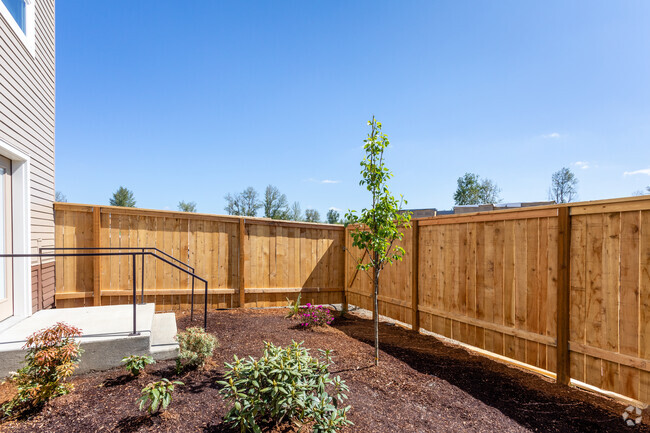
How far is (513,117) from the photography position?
13742 mm

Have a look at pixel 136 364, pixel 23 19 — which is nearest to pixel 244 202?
pixel 23 19

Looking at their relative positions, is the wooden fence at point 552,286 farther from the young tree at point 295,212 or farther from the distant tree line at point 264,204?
the young tree at point 295,212

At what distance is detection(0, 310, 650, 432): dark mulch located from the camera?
2.12 m

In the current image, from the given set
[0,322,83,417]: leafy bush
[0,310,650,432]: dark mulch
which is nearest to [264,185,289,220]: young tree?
[0,310,650,432]: dark mulch

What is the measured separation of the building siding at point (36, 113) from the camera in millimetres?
3629

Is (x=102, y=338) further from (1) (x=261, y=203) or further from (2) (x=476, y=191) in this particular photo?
(2) (x=476, y=191)

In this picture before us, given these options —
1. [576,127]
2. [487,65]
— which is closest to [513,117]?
[487,65]

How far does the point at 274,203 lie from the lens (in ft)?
115

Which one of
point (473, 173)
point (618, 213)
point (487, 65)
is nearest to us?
point (618, 213)

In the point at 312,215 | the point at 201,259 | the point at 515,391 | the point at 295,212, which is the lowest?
the point at 515,391

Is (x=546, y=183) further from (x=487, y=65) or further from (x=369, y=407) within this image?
(x=369, y=407)

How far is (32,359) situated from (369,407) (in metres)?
2.57

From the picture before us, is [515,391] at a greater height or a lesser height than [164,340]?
lesser

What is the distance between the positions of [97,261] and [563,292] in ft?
21.3
